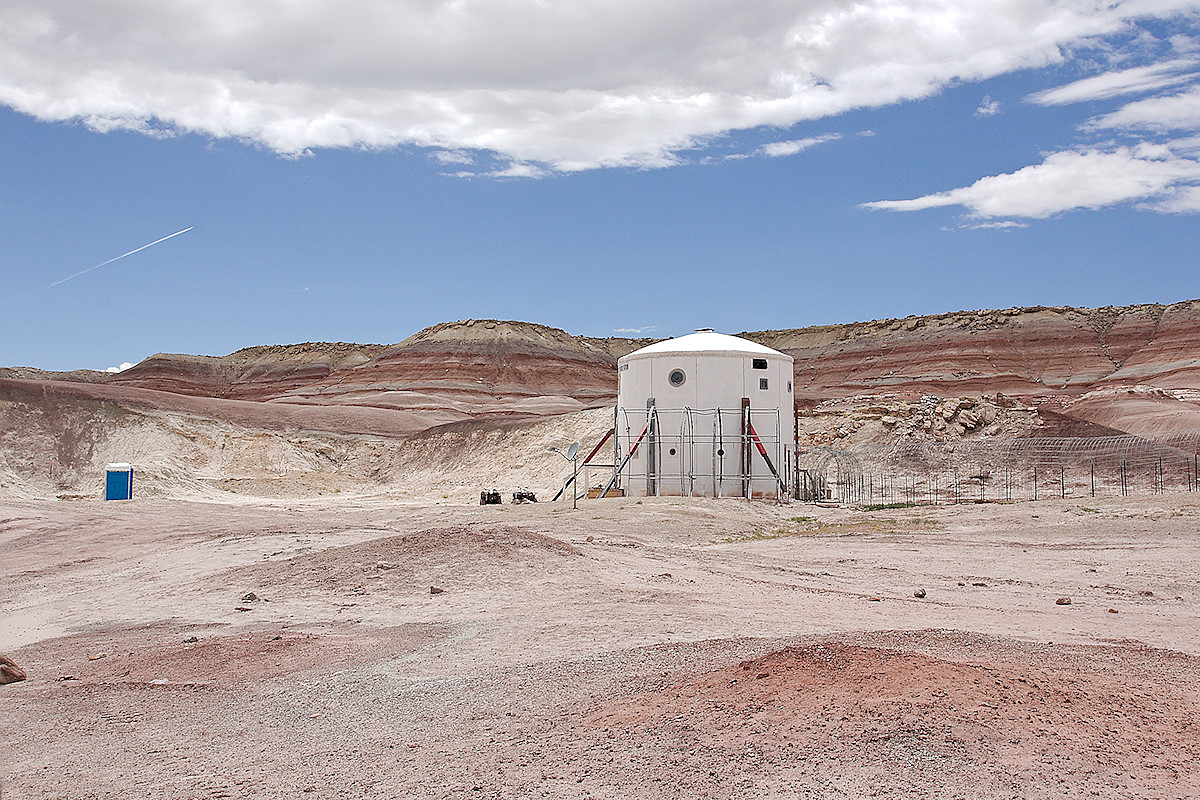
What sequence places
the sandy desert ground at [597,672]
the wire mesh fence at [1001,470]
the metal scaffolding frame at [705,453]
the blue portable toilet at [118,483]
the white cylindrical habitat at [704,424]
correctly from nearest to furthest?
the sandy desert ground at [597,672] → the metal scaffolding frame at [705,453] → the white cylindrical habitat at [704,424] → the wire mesh fence at [1001,470] → the blue portable toilet at [118,483]

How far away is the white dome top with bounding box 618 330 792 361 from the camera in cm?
3031

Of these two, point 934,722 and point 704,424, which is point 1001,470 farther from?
point 934,722

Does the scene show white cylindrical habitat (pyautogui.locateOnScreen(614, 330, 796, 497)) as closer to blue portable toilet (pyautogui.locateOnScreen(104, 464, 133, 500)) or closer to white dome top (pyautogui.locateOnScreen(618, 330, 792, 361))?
white dome top (pyautogui.locateOnScreen(618, 330, 792, 361))

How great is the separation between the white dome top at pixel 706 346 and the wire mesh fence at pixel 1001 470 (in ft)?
16.7

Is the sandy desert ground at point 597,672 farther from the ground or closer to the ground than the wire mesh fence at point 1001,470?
closer to the ground

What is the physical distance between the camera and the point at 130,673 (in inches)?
333

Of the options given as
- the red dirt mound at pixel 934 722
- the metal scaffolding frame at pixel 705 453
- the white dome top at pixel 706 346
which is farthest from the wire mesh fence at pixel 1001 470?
the red dirt mound at pixel 934 722

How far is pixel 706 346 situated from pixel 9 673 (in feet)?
80.5

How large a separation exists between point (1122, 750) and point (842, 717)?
1509mm

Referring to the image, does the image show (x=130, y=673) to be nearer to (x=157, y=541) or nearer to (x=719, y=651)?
(x=719, y=651)

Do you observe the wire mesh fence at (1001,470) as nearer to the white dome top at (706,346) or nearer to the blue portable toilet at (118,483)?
the white dome top at (706,346)

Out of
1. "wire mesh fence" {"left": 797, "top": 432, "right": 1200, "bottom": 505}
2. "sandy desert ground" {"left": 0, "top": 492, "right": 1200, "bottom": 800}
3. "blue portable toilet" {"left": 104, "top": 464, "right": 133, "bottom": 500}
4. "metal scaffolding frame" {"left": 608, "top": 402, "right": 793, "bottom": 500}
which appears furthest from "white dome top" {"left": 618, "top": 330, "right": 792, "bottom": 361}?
"blue portable toilet" {"left": 104, "top": 464, "right": 133, "bottom": 500}

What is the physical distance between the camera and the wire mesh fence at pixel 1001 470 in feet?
104

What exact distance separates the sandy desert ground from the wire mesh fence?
16.5 metres
